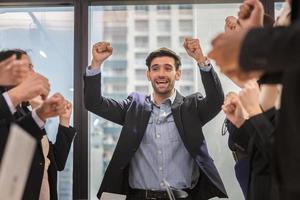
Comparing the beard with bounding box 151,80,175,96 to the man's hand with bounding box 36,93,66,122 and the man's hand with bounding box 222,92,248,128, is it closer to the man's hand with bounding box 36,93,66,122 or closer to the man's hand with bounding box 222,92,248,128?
the man's hand with bounding box 222,92,248,128

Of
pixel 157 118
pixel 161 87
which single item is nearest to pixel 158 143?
pixel 157 118

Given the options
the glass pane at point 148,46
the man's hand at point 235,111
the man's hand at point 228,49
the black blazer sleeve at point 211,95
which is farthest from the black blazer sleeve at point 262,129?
the glass pane at point 148,46

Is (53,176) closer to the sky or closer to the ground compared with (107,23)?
closer to the ground

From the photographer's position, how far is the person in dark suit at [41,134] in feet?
4.50

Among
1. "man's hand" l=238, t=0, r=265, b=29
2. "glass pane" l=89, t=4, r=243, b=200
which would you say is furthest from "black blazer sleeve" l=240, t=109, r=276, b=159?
"glass pane" l=89, t=4, r=243, b=200

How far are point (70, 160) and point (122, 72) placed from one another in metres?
0.74

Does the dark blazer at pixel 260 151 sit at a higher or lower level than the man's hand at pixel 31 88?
lower

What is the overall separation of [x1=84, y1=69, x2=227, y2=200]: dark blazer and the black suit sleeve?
1.57 m

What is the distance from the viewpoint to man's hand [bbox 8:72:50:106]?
1.27 metres

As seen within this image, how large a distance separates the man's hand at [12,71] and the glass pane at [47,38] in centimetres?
162

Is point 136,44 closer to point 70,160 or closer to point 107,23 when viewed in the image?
point 107,23

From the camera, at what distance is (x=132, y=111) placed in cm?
253

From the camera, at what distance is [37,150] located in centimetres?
189

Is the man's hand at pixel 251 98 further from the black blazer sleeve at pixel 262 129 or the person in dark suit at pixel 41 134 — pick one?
the person in dark suit at pixel 41 134
